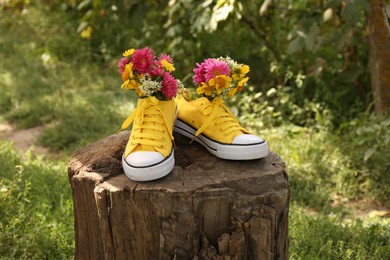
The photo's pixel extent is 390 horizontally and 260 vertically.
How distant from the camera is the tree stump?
224 cm

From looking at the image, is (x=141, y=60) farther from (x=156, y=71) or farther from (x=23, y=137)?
(x=23, y=137)

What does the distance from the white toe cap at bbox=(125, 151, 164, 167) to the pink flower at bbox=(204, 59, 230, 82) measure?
0.42 m

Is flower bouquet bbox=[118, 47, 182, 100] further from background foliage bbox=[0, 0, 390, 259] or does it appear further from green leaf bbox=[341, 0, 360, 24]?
green leaf bbox=[341, 0, 360, 24]

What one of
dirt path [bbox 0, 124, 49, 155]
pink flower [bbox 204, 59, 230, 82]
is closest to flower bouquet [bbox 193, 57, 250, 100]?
pink flower [bbox 204, 59, 230, 82]

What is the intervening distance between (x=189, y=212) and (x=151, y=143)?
31 centimetres

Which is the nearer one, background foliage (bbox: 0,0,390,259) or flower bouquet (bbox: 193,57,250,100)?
flower bouquet (bbox: 193,57,250,100)

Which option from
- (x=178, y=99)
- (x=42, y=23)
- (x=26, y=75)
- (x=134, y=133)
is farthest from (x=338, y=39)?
(x=42, y=23)

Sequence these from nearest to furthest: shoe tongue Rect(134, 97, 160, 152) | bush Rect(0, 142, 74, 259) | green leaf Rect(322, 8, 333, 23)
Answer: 1. shoe tongue Rect(134, 97, 160, 152)
2. bush Rect(0, 142, 74, 259)
3. green leaf Rect(322, 8, 333, 23)

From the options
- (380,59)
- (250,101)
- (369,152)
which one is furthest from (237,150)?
(250,101)

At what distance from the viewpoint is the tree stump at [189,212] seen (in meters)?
2.24

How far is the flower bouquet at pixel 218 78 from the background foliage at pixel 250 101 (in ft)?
3.48

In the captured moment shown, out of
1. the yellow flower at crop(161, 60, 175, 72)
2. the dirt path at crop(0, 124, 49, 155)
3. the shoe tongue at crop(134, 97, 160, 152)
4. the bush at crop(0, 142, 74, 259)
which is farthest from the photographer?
the dirt path at crop(0, 124, 49, 155)

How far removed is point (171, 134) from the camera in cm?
246

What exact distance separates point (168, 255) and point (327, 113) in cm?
297
